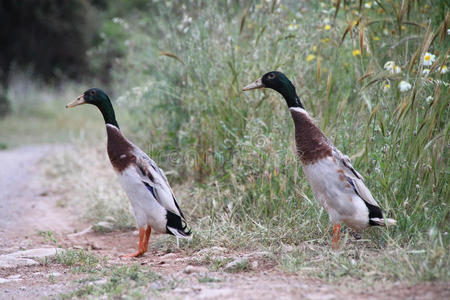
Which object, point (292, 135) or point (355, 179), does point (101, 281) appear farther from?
point (292, 135)

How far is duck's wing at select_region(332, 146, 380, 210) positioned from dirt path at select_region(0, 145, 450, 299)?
70 cm

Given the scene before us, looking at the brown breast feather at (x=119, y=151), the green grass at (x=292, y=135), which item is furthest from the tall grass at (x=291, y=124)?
the brown breast feather at (x=119, y=151)

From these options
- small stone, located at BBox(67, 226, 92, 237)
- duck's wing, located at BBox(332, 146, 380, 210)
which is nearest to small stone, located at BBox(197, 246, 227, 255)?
duck's wing, located at BBox(332, 146, 380, 210)

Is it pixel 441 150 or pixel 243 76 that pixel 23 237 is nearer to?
pixel 243 76

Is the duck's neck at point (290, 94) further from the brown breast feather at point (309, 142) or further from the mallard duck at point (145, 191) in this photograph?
the mallard duck at point (145, 191)

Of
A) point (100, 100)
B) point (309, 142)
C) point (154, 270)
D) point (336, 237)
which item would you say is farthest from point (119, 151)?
point (336, 237)

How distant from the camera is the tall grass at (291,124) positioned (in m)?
3.48

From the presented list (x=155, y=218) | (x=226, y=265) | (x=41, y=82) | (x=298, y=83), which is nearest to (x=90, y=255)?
(x=155, y=218)

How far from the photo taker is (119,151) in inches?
155

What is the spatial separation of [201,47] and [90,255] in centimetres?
238

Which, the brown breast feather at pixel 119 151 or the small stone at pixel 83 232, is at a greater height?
the brown breast feather at pixel 119 151

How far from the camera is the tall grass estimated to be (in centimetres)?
348

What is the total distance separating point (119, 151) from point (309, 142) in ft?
4.50

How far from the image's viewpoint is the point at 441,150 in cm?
340
